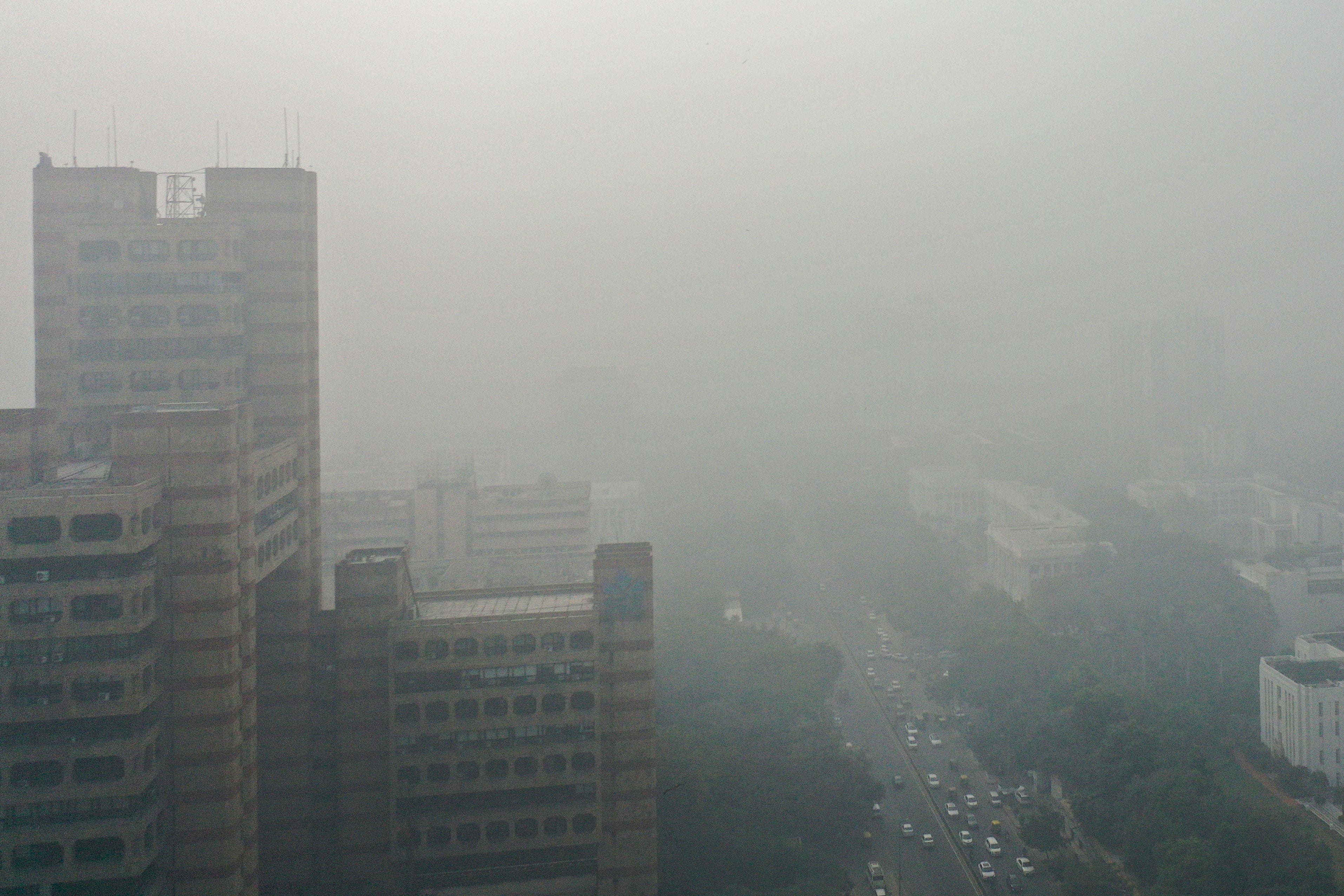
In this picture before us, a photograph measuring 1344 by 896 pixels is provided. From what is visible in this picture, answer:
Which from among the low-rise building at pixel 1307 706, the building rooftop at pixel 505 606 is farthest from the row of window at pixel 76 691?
the low-rise building at pixel 1307 706

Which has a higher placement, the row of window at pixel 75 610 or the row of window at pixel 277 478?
the row of window at pixel 277 478

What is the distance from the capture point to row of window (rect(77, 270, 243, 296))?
15.9ft

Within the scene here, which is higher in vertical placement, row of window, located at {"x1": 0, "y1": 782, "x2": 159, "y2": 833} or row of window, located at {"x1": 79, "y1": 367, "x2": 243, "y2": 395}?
row of window, located at {"x1": 79, "y1": 367, "x2": 243, "y2": 395}

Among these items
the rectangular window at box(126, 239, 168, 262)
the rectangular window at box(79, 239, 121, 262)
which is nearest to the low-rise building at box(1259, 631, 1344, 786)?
the rectangular window at box(126, 239, 168, 262)

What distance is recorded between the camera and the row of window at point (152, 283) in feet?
15.9

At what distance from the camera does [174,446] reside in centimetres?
390

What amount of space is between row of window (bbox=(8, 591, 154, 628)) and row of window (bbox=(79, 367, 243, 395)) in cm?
126

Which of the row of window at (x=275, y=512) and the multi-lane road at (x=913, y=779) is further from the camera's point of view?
the multi-lane road at (x=913, y=779)

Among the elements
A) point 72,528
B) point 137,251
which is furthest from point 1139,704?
point 137,251

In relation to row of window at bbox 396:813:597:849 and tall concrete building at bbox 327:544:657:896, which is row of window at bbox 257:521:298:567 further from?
row of window at bbox 396:813:597:849

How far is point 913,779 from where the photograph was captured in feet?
24.2

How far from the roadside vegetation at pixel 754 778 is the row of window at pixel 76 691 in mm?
2832

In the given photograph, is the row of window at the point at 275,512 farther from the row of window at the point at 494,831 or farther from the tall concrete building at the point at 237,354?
the row of window at the point at 494,831

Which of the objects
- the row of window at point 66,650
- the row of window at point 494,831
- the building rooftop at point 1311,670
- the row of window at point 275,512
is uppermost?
the row of window at point 275,512
